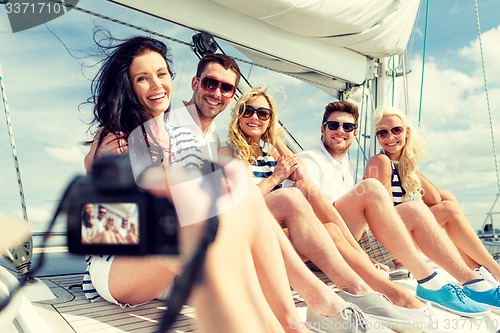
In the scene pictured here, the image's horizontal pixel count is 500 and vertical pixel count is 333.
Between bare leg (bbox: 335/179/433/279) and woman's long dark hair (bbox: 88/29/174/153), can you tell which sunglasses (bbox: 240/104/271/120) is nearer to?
bare leg (bbox: 335/179/433/279)

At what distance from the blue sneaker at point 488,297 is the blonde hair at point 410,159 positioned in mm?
577

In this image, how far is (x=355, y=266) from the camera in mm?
1662

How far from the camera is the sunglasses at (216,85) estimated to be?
193 centimetres

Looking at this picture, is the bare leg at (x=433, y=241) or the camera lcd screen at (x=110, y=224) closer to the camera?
the camera lcd screen at (x=110, y=224)

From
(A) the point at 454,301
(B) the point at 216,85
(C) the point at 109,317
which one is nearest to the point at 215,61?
(B) the point at 216,85

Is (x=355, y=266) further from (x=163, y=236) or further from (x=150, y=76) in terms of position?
(x=163, y=236)

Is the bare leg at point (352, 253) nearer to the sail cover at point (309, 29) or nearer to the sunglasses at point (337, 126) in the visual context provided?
the sunglasses at point (337, 126)

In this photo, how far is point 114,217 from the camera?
1.73 ft

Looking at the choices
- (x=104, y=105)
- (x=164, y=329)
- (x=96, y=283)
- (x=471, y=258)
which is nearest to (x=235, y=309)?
(x=164, y=329)

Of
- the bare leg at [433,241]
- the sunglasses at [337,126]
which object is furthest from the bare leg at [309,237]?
the sunglasses at [337,126]

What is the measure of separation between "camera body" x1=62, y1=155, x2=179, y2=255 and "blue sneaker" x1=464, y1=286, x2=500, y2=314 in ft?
5.81

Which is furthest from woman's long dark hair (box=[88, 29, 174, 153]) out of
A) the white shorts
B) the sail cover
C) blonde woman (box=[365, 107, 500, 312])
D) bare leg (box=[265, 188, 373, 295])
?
blonde woman (box=[365, 107, 500, 312])

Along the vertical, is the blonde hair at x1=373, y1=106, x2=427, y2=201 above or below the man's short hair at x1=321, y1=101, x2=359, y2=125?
below

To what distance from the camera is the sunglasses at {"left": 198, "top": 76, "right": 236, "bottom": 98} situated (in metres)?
1.93
